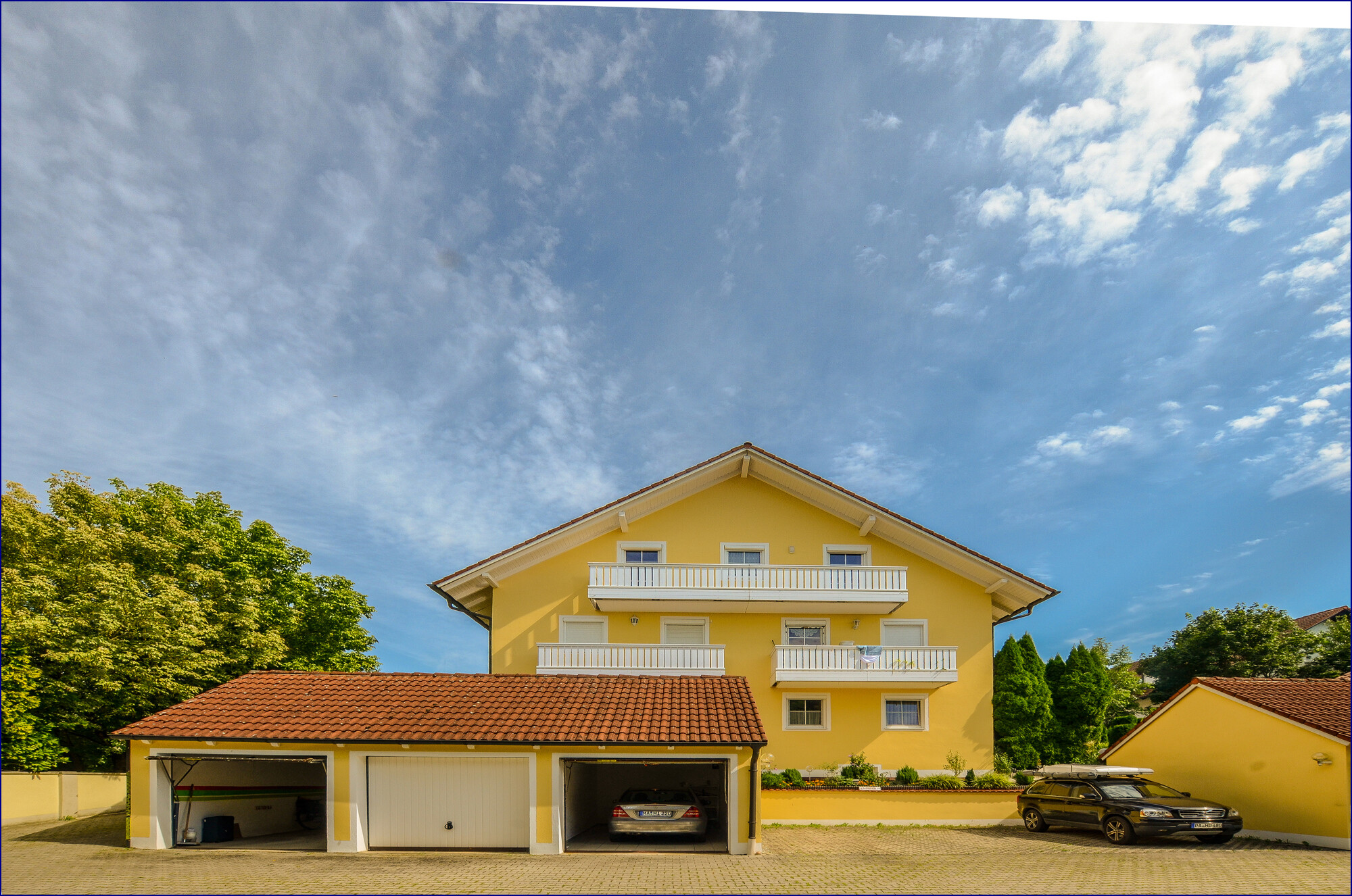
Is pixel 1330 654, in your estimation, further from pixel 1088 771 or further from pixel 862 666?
pixel 1088 771

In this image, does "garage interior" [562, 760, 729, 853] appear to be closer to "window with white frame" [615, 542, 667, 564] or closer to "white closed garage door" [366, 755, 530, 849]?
"white closed garage door" [366, 755, 530, 849]

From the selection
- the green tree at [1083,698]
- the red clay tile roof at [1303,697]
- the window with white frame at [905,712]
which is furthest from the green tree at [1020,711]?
the red clay tile roof at [1303,697]

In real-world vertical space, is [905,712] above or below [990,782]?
above

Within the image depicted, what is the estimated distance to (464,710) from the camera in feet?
53.9

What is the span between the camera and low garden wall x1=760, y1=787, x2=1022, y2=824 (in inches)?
754

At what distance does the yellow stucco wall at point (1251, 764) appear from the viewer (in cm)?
1520

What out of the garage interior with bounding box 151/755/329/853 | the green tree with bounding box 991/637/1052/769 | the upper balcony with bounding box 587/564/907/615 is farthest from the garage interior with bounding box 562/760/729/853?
the green tree with bounding box 991/637/1052/769

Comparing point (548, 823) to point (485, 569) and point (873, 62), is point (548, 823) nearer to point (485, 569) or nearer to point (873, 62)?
point (485, 569)

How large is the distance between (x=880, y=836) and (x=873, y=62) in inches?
594

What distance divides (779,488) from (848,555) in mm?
2895

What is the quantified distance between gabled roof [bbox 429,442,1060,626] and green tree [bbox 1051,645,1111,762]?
10.4 ft

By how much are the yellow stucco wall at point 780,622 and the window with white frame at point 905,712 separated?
182mm

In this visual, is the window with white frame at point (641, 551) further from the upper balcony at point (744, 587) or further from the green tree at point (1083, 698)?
the green tree at point (1083, 698)

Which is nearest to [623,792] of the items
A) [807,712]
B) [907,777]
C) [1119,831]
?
[807,712]
